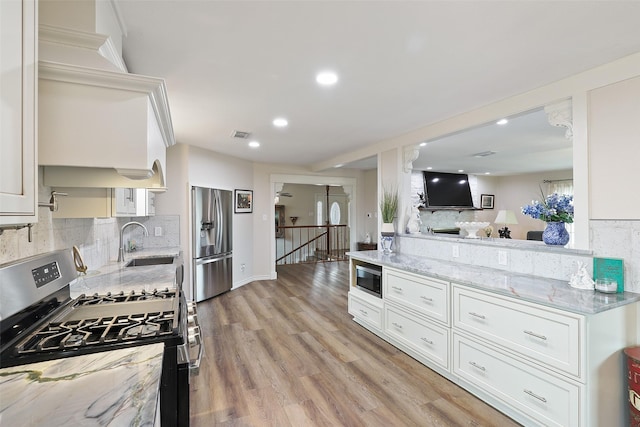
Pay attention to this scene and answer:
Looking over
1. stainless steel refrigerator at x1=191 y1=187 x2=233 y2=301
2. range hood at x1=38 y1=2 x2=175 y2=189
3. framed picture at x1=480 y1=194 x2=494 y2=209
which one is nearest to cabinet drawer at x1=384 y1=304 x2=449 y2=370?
range hood at x1=38 y1=2 x2=175 y2=189

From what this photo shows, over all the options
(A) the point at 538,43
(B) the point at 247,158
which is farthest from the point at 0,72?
(B) the point at 247,158

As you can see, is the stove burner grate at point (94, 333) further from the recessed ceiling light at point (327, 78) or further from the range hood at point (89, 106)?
the recessed ceiling light at point (327, 78)

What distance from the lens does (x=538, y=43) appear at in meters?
1.68

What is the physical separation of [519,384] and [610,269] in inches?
36.5

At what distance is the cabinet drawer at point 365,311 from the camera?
3135 millimetres

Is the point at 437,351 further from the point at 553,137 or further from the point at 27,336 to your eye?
the point at 553,137

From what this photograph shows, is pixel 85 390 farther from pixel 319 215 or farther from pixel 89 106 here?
pixel 319 215

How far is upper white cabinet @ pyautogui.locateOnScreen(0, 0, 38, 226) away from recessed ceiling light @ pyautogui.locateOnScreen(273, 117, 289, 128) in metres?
2.37

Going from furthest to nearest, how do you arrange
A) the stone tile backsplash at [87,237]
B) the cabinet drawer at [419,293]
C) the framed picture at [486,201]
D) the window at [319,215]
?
the window at [319,215] < the framed picture at [486,201] < the cabinet drawer at [419,293] < the stone tile backsplash at [87,237]

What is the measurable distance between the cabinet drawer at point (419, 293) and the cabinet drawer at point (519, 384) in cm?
24

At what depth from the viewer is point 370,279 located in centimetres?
330

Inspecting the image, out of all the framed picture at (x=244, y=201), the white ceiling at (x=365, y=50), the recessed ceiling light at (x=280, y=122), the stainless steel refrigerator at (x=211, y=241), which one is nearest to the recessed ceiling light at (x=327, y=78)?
the white ceiling at (x=365, y=50)

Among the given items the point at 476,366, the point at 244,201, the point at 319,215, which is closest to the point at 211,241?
the point at 244,201

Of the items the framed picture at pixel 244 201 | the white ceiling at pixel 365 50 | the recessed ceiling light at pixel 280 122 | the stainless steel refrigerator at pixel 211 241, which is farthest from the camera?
the framed picture at pixel 244 201
